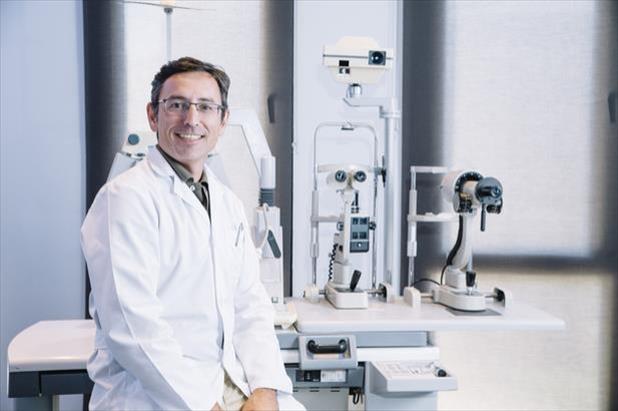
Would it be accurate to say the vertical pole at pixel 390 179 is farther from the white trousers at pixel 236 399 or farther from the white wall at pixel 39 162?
the white wall at pixel 39 162

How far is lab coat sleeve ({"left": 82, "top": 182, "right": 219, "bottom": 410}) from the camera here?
3.81ft

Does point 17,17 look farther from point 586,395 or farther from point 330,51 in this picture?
point 586,395

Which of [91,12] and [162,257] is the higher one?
[91,12]

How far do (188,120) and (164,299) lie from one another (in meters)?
0.43

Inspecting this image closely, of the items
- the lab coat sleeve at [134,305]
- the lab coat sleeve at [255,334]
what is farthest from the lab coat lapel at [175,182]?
the lab coat sleeve at [255,334]

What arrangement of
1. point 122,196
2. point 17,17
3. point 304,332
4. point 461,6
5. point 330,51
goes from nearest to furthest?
point 122,196
point 304,332
point 330,51
point 17,17
point 461,6

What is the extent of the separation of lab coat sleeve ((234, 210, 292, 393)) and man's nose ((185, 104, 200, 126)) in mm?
330

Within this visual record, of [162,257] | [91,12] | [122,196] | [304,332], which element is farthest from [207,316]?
[91,12]

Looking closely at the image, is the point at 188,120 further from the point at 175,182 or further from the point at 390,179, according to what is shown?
the point at 390,179

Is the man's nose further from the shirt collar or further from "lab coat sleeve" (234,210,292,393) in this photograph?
"lab coat sleeve" (234,210,292,393)

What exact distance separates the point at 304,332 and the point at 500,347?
4.51 ft

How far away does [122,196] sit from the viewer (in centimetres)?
122

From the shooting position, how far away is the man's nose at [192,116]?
4.24 ft

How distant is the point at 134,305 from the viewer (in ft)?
3.82
